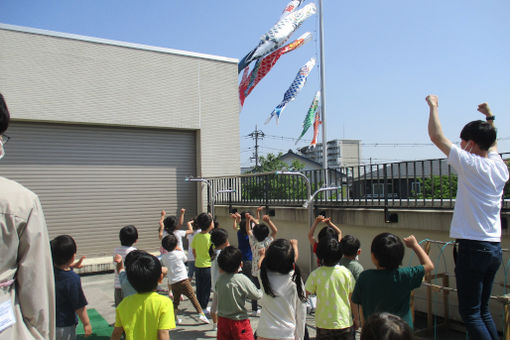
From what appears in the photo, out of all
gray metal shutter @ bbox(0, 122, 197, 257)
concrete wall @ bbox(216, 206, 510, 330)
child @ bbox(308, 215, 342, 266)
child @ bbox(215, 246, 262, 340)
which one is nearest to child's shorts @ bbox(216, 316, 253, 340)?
child @ bbox(215, 246, 262, 340)

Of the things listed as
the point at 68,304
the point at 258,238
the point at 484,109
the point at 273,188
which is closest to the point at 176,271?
the point at 258,238

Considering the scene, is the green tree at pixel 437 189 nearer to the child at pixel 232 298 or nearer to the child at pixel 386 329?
the child at pixel 232 298

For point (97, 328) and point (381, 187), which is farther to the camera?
point (381, 187)

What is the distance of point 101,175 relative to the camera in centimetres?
1086

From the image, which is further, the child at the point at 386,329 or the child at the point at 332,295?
the child at the point at 332,295

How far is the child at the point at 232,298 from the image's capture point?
3600 millimetres

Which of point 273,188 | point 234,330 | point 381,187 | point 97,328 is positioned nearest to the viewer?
point 234,330

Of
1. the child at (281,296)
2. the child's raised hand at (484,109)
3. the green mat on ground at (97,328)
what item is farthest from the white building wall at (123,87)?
the child's raised hand at (484,109)

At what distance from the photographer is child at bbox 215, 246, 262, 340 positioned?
3.60 meters

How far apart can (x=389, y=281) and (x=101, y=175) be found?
9.56 m

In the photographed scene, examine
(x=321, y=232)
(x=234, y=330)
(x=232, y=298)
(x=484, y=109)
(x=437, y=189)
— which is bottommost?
(x=234, y=330)

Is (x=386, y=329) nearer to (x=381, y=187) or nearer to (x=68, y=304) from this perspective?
(x=68, y=304)

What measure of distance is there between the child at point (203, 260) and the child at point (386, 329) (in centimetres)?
443

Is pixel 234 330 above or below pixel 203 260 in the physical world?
below
